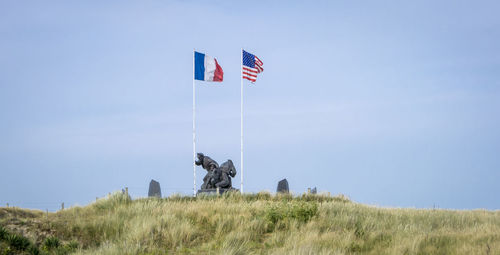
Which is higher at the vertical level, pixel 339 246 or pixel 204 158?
pixel 204 158

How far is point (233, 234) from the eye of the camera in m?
12.7

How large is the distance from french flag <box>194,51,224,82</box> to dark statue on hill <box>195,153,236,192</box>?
4370 mm

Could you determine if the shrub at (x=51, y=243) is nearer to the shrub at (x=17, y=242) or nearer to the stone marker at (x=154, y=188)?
the shrub at (x=17, y=242)

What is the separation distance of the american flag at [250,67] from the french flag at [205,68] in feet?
5.57

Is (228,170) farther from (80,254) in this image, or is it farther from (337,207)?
(80,254)

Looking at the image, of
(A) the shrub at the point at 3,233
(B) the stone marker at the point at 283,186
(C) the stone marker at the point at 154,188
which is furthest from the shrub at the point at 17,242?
(B) the stone marker at the point at 283,186

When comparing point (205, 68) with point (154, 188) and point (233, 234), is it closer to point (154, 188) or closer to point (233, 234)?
point (154, 188)

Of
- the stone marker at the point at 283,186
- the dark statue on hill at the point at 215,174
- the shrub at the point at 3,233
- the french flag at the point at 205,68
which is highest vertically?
the french flag at the point at 205,68

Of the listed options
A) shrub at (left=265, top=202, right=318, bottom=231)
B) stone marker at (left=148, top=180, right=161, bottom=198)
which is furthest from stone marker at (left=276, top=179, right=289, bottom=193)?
shrub at (left=265, top=202, right=318, bottom=231)

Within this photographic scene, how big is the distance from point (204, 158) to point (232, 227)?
1323cm

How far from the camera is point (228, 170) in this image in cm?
2638

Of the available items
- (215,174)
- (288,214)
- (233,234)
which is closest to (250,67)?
(215,174)

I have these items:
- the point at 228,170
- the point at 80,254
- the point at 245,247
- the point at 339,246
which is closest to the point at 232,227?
the point at 245,247

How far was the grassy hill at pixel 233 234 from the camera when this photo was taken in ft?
36.3
